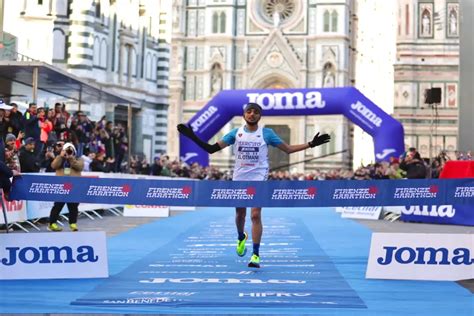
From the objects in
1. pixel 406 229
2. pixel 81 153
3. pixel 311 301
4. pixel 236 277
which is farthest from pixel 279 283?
pixel 81 153

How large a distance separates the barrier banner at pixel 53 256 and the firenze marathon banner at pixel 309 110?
21.0 metres

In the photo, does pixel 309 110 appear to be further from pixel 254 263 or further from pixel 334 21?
pixel 334 21

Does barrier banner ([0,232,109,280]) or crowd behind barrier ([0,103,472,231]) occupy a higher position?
crowd behind barrier ([0,103,472,231])

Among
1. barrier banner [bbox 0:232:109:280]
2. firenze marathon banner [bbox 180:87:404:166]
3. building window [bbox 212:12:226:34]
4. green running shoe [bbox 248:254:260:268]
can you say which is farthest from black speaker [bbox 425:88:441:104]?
building window [bbox 212:12:226:34]

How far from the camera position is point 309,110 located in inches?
1231

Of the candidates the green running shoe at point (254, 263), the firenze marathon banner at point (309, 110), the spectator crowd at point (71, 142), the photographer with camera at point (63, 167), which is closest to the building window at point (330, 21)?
the spectator crowd at point (71, 142)

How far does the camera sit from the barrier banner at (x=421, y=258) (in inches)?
376

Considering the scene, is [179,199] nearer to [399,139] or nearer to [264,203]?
[264,203]

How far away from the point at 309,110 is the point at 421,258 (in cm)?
2186

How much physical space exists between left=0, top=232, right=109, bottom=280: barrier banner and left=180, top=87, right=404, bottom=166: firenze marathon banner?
68.9ft

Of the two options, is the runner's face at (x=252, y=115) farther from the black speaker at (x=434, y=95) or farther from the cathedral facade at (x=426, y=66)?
the cathedral facade at (x=426, y=66)

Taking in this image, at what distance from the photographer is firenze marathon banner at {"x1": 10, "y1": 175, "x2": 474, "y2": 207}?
9.80 m

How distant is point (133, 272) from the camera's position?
395 inches

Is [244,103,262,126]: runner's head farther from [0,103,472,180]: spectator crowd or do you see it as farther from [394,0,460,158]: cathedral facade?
[394,0,460,158]: cathedral facade
